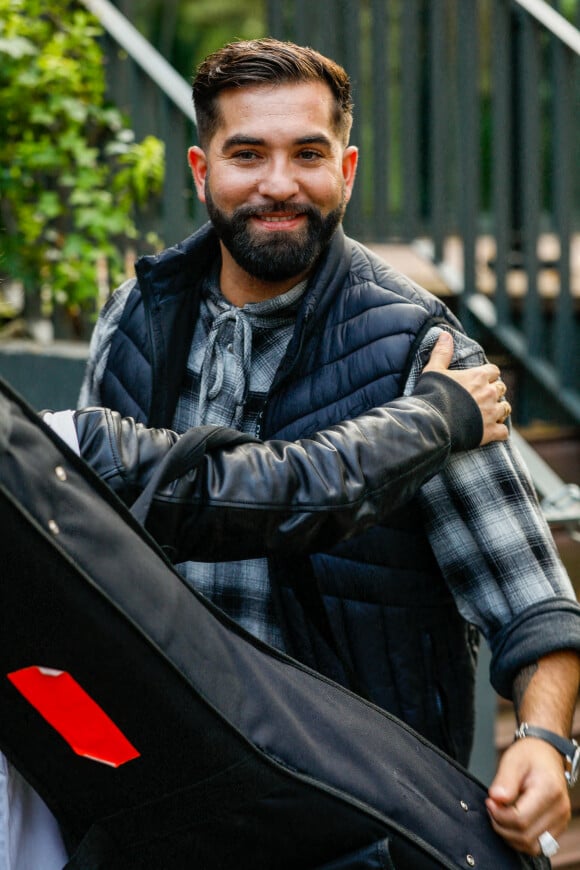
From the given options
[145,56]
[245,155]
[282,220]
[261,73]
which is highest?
[145,56]

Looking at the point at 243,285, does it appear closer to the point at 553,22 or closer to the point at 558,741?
the point at 558,741

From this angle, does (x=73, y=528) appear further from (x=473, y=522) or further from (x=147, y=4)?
(x=147, y=4)

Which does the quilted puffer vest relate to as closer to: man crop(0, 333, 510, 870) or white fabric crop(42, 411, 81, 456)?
man crop(0, 333, 510, 870)

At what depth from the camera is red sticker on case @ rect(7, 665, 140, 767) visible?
1321 mm

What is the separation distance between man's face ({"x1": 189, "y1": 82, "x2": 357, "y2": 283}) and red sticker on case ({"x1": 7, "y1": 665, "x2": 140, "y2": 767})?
1029mm

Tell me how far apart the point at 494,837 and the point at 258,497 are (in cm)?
56

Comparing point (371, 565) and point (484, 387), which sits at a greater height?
point (484, 387)

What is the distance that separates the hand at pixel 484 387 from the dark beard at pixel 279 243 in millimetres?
301

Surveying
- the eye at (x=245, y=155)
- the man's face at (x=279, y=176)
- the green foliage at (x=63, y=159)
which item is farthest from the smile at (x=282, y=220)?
the green foliage at (x=63, y=159)

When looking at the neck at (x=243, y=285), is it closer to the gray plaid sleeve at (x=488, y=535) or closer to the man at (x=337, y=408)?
the man at (x=337, y=408)

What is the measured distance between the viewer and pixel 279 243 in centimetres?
215

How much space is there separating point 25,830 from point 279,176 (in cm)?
115

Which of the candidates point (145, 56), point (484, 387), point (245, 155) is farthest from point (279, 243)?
point (145, 56)

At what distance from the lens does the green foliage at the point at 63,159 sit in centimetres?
461
